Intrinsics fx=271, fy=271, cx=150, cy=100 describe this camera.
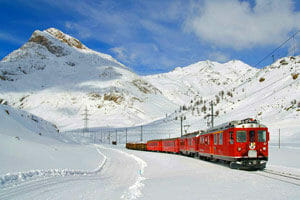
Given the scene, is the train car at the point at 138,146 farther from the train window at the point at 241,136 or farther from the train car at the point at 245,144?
the train window at the point at 241,136

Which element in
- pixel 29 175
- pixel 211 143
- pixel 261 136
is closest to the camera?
pixel 29 175

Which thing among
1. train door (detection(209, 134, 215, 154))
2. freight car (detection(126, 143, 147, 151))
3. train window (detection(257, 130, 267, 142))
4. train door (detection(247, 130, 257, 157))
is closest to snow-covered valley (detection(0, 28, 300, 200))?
train door (detection(209, 134, 215, 154))

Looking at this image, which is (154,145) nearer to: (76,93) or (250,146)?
(250,146)

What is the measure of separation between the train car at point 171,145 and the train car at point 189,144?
200 centimetres

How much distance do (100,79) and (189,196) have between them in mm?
163901

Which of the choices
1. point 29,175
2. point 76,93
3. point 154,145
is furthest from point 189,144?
point 76,93

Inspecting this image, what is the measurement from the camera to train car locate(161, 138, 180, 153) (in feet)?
137

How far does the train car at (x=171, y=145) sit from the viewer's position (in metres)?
41.7

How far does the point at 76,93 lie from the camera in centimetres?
15400

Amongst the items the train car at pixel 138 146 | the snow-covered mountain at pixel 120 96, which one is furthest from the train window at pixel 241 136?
the train car at pixel 138 146

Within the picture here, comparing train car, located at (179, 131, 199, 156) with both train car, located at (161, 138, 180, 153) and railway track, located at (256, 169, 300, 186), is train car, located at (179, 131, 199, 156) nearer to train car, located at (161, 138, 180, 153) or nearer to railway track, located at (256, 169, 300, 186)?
train car, located at (161, 138, 180, 153)

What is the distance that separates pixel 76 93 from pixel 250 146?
144 metres

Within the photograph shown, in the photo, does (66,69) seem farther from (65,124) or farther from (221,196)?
(221,196)

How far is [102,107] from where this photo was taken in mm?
142625
